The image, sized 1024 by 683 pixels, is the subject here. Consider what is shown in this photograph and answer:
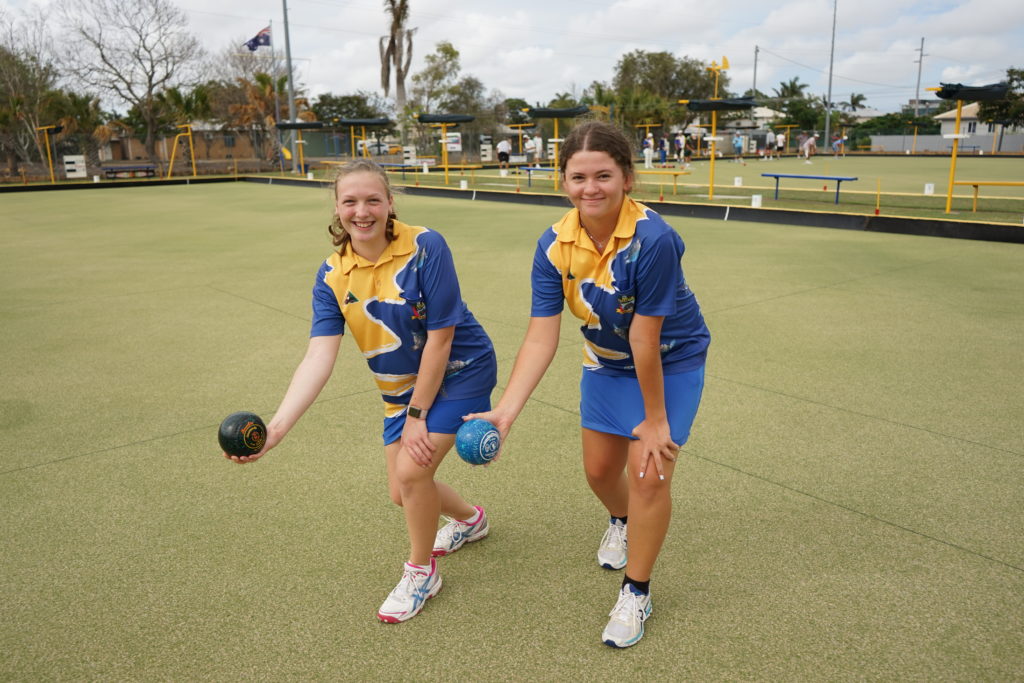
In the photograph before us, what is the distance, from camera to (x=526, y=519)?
3.43m

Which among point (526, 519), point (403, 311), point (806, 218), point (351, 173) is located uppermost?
point (351, 173)

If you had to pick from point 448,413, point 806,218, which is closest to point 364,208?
point 448,413

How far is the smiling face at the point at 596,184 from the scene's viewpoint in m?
2.35

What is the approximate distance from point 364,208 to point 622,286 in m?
0.85

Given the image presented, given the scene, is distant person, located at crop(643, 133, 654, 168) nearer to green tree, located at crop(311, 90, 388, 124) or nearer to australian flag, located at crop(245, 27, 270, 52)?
australian flag, located at crop(245, 27, 270, 52)

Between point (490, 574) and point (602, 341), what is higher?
point (602, 341)

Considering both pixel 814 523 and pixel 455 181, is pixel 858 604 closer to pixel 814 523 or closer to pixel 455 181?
pixel 814 523

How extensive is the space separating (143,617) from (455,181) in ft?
76.3

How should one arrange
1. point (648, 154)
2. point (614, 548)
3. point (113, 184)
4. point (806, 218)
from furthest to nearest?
point (648, 154) < point (113, 184) < point (806, 218) < point (614, 548)

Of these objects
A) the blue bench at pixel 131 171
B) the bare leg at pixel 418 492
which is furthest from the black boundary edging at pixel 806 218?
the blue bench at pixel 131 171

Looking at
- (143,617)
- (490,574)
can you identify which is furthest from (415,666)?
(143,617)

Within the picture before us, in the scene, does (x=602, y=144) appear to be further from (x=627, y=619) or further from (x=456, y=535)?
(x=456, y=535)

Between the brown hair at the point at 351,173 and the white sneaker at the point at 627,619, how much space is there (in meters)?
1.42

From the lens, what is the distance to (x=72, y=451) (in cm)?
423
